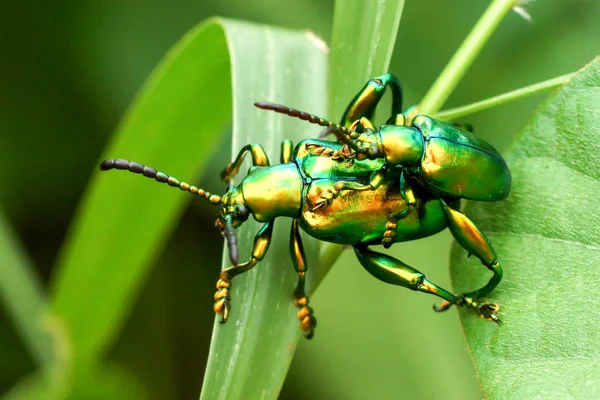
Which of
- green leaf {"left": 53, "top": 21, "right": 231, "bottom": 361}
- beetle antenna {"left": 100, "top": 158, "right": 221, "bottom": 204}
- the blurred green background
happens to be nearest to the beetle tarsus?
beetle antenna {"left": 100, "top": 158, "right": 221, "bottom": 204}

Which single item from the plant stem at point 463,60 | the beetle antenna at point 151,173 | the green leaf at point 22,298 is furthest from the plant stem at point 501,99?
the green leaf at point 22,298

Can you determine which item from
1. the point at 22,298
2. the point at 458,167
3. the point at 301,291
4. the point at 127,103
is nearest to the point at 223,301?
the point at 301,291

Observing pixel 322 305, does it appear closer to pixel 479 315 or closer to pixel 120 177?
pixel 120 177

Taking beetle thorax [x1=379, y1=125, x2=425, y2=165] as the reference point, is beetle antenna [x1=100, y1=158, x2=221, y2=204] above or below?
below

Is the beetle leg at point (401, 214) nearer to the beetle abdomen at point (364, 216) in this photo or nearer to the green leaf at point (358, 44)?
the beetle abdomen at point (364, 216)

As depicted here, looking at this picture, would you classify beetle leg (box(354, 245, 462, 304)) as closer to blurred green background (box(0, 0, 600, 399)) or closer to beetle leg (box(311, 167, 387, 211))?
beetle leg (box(311, 167, 387, 211))

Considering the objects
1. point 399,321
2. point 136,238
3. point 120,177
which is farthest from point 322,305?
point 120,177
